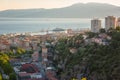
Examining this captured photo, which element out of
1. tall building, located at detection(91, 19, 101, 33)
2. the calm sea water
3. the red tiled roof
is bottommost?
the calm sea water

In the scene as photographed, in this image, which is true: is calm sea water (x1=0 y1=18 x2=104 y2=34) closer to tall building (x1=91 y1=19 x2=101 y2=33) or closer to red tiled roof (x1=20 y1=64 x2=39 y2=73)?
tall building (x1=91 y1=19 x2=101 y2=33)

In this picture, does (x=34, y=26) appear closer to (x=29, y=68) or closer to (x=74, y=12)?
(x=74, y=12)

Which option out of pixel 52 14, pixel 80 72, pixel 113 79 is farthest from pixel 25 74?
pixel 52 14

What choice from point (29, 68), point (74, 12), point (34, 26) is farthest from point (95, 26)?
point (74, 12)

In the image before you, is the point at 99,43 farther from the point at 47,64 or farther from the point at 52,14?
the point at 52,14

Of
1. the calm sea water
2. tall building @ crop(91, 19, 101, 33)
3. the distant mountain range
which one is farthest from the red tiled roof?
the distant mountain range

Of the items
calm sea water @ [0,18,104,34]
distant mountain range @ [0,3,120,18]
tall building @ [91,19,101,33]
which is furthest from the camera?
distant mountain range @ [0,3,120,18]

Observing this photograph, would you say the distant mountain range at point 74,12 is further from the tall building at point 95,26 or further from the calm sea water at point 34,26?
the tall building at point 95,26

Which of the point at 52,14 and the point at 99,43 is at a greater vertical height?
the point at 99,43

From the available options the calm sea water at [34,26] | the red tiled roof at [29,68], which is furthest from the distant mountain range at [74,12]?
the red tiled roof at [29,68]
